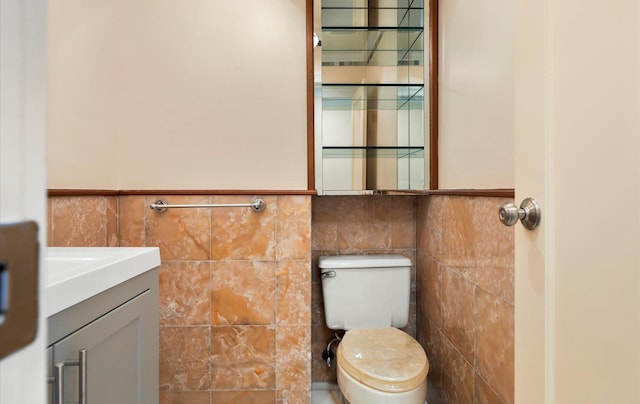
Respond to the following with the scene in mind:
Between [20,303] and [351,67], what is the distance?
185 centimetres

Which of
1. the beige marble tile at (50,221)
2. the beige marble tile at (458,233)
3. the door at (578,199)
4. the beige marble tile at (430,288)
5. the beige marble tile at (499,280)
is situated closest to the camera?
the door at (578,199)

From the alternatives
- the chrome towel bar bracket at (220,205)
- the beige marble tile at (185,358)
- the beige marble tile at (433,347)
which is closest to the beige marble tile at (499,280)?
Result: the beige marble tile at (433,347)

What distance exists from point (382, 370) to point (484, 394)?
0.35 m

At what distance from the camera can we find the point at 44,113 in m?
0.24

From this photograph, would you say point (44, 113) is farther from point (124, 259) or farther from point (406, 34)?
point (406, 34)

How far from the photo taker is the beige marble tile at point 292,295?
1640 mm

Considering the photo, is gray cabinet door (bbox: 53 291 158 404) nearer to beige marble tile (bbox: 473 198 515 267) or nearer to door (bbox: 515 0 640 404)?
door (bbox: 515 0 640 404)

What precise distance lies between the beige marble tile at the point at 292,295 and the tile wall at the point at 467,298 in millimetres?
635

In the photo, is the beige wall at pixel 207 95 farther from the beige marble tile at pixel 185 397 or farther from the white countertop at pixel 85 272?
the beige marble tile at pixel 185 397

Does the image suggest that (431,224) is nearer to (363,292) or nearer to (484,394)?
(363,292)

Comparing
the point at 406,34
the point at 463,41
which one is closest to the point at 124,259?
the point at 463,41

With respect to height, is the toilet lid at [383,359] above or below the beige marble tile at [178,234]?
below

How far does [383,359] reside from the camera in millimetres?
1394

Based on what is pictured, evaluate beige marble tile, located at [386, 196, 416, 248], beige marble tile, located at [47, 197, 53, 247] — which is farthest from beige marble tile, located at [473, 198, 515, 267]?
beige marble tile, located at [47, 197, 53, 247]
